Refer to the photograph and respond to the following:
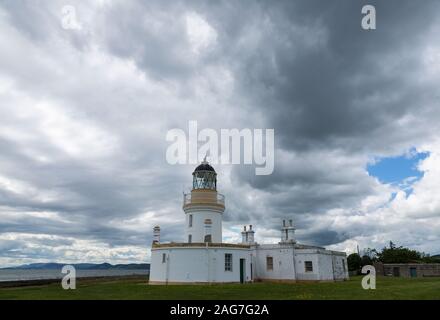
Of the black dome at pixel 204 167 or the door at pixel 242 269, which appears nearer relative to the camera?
the door at pixel 242 269

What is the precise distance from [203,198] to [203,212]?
121 cm

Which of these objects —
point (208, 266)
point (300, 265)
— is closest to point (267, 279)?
point (300, 265)

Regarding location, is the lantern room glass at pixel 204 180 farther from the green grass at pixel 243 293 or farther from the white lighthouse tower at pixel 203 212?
the green grass at pixel 243 293

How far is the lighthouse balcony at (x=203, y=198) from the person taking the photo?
106ft

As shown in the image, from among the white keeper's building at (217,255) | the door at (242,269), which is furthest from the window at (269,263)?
the door at (242,269)

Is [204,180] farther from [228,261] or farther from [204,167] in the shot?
[228,261]

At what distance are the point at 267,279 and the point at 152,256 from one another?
10.7 m

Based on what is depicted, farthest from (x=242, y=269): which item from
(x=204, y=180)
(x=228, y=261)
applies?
(x=204, y=180)

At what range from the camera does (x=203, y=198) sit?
107 feet
